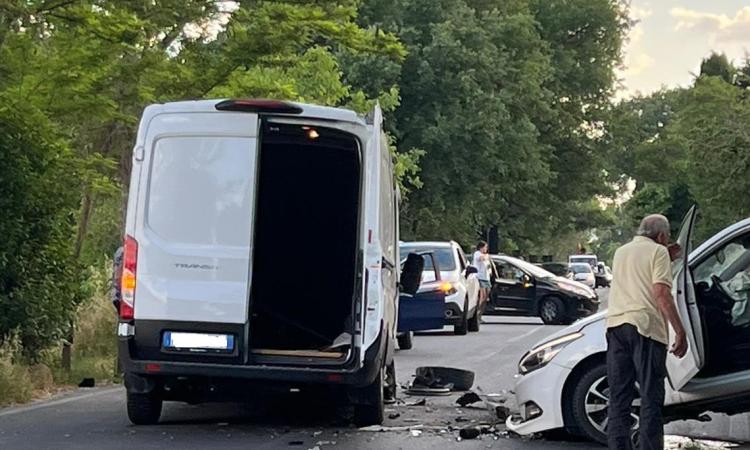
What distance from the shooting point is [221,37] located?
18.0m

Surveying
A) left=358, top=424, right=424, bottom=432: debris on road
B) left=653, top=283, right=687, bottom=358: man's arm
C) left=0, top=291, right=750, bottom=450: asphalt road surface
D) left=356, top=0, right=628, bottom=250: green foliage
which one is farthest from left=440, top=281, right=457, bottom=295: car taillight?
left=356, top=0, right=628, bottom=250: green foliage

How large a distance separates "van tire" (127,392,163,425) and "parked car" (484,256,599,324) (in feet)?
62.7

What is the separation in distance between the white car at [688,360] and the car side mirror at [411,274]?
11.0 feet

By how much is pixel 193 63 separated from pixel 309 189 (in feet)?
22.7

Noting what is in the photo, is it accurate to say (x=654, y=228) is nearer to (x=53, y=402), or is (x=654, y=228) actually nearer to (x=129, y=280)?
(x=129, y=280)

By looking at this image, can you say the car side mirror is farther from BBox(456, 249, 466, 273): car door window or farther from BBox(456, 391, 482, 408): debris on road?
BBox(456, 249, 466, 273): car door window

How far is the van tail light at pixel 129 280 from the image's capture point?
32.0ft

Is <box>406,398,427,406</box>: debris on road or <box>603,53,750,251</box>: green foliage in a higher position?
<box>603,53,750,251</box>: green foliage

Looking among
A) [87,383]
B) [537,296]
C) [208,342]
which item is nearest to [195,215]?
[208,342]

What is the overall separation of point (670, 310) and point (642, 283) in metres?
0.29

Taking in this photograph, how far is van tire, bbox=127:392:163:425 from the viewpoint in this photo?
1030cm

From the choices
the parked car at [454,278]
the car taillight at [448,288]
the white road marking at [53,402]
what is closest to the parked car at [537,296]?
the parked car at [454,278]

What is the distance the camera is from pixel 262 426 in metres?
10.6

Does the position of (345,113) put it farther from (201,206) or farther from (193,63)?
(193,63)
